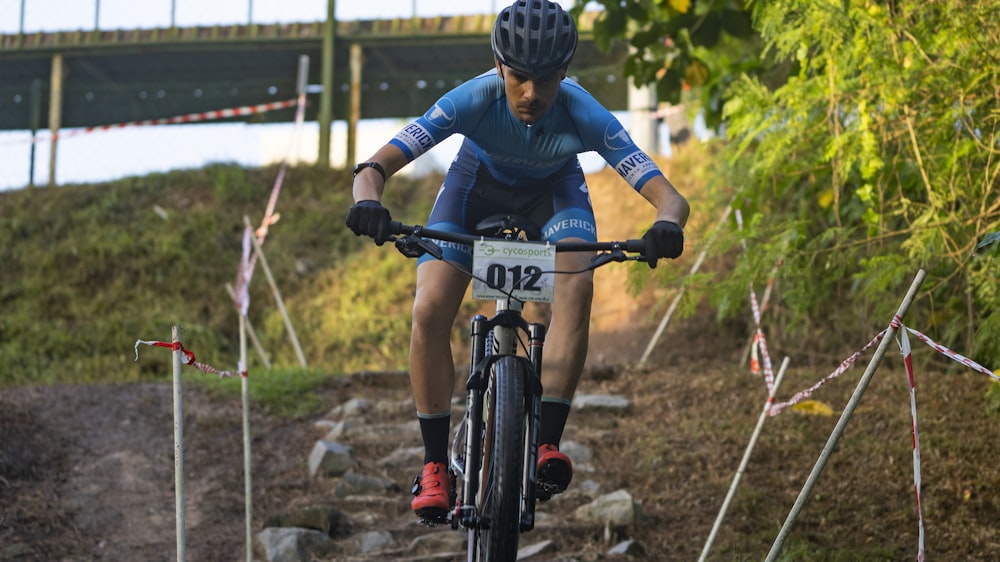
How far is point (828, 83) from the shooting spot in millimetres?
6141

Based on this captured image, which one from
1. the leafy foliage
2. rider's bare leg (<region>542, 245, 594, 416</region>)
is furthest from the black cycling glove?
the leafy foliage

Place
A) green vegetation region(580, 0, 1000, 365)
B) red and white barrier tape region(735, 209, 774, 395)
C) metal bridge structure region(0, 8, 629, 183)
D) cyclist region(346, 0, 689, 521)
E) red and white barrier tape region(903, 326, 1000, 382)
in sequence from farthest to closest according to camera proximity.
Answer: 1. metal bridge structure region(0, 8, 629, 183)
2. red and white barrier tape region(735, 209, 774, 395)
3. green vegetation region(580, 0, 1000, 365)
4. cyclist region(346, 0, 689, 521)
5. red and white barrier tape region(903, 326, 1000, 382)

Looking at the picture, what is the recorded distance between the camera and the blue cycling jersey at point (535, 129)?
412 cm

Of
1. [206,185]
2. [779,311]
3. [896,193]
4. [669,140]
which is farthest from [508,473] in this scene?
[206,185]

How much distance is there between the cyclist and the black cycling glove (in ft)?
0.45

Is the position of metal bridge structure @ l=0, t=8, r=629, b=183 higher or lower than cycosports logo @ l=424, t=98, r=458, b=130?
higher

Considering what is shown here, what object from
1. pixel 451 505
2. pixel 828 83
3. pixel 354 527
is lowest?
pixel 354 527

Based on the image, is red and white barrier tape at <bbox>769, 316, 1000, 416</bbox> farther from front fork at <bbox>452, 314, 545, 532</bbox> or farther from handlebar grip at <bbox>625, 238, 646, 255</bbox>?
front fork at <bbox>452, 314, 545, 532</bbox>

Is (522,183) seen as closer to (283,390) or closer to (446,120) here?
(446,120)

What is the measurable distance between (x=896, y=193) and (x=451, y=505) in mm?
3883

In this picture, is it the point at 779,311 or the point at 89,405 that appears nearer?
the point at 89,405

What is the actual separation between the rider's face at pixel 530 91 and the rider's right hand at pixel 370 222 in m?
0.72

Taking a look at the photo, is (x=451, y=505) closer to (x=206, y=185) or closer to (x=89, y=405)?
(x=89, y=405)

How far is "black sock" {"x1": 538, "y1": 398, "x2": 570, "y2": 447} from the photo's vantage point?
3.97 m
